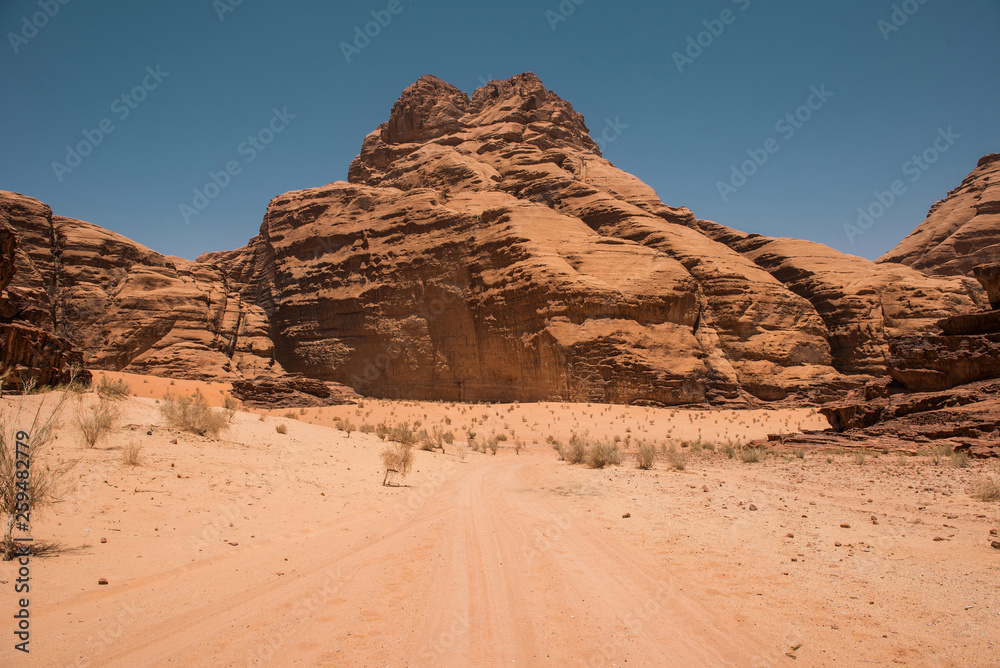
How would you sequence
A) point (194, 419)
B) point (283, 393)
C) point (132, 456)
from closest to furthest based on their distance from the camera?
point (132, 456), point (194, 419), point (283, 393)

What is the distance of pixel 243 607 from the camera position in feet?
11.9

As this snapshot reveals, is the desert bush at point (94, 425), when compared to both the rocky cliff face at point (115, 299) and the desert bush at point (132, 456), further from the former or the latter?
the rocky cliff face at point (115, 299)

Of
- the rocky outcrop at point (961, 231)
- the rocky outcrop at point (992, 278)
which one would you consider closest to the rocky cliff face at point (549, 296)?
the rocky outcrop at point (992, 278)

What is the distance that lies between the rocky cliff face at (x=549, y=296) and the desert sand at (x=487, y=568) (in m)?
19.7

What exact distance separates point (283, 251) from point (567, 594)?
45.8m

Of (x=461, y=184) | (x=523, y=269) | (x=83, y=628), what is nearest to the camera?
(x=83, y=628)

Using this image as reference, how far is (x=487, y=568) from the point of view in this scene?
186 inches

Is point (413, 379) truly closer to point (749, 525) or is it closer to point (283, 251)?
point (283, 251)

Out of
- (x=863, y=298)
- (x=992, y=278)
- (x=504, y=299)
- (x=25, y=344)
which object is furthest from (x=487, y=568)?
(x=863, y=298)

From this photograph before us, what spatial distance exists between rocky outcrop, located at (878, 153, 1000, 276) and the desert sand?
2209 inches

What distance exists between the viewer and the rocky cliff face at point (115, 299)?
30922 mm

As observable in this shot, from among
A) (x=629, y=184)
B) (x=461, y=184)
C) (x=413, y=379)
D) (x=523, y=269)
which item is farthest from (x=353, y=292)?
(x=629, y=184)

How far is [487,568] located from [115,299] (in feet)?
125

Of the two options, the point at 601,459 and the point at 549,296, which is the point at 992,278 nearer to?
the point at 601,459
